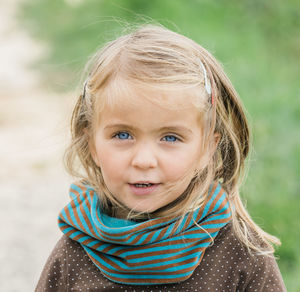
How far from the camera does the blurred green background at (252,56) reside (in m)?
3.81

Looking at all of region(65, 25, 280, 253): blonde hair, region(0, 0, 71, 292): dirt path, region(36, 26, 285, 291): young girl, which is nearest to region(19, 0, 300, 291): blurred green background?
region(0, 0, 71, 292): dirt path

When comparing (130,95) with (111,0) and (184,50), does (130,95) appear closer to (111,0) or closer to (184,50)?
(184,50)

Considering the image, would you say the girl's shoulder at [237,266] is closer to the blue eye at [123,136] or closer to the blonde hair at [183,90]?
the blonde hair at [183,90]

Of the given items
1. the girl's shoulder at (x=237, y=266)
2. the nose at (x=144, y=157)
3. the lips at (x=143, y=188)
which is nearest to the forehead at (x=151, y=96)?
the nose at (x=144, y=157)

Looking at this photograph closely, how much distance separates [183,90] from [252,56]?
4.57 meters

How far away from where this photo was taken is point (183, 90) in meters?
1.89

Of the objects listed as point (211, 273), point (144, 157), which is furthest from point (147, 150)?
point (211, 273)

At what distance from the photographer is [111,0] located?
8.12 m

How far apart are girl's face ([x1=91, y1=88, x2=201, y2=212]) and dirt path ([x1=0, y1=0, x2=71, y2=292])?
0.70 m

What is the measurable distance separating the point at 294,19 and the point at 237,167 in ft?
18.5

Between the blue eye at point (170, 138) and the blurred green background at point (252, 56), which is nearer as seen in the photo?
the blue eye at point (170, 138)

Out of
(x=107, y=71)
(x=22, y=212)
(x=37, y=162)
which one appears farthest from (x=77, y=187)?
(x=37, y=162)

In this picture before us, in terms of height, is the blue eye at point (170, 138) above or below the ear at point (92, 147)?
above

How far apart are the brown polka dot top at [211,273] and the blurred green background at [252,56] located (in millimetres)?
1216
